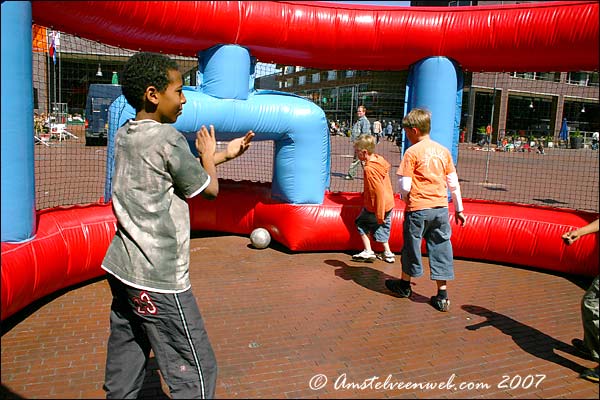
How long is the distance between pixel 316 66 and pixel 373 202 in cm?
192

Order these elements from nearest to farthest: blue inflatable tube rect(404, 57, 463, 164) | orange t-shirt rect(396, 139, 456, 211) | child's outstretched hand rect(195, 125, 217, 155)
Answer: child's outstretched hand rect(195, 125, 217, 155), orange t-shirt rect(396, 139, 456, 211), blue inflatable tube rect(404, 57, 463, 164)

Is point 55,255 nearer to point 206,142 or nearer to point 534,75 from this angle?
point 206,142

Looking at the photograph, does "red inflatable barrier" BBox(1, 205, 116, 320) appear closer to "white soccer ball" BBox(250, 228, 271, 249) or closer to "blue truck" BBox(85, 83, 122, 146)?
"white soccer ball" BBox(250, 228, 271, 249)

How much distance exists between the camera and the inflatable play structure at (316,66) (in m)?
4.57

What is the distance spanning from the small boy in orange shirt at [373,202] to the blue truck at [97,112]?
13654 mm

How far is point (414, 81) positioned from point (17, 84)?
13.8 feet

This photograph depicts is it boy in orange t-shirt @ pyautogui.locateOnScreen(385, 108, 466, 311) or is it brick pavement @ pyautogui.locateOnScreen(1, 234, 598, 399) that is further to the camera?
boy in orange t-shirt @ pyautogui.locateOnScreen(385, 108, 466, 311)

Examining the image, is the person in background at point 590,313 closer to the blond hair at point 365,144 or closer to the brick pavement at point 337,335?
the brick pavement at point 337,335

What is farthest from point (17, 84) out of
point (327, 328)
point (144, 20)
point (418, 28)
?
point (418, 28)

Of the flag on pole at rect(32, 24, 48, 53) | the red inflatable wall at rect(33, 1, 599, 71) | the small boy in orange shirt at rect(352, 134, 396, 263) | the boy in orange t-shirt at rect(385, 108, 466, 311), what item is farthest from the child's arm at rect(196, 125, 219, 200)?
the flag on pole at rect(32, 24, 48, 53)

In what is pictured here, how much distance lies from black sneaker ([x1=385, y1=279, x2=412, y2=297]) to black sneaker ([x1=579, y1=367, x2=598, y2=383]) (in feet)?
5.28

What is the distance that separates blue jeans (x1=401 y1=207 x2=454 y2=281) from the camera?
4.21 metres

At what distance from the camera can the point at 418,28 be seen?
5453mm

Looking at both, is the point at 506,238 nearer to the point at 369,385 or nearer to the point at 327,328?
the point at 327,328
